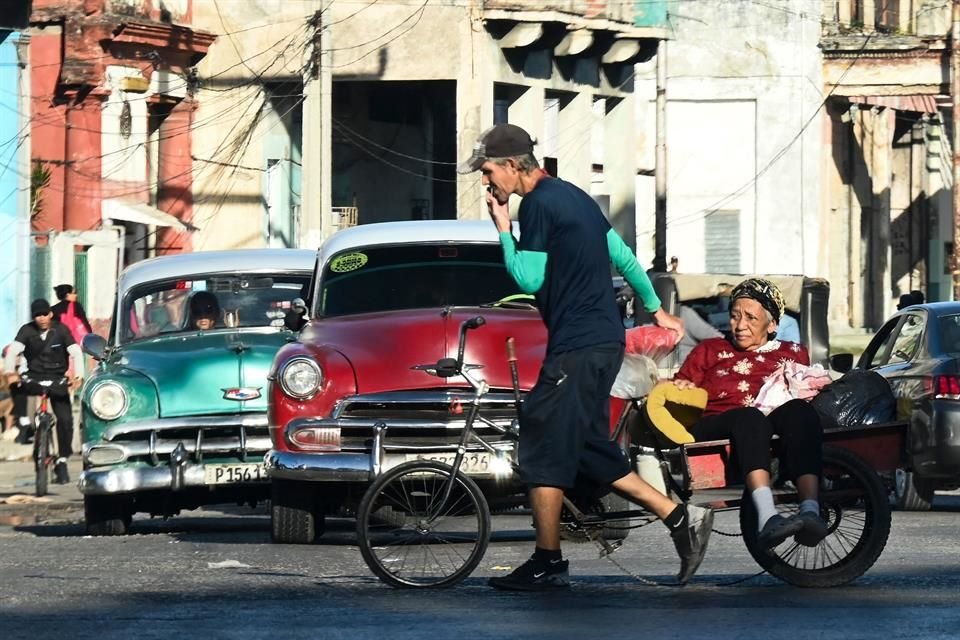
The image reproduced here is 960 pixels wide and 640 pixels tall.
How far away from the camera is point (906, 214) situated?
60344 millimetres

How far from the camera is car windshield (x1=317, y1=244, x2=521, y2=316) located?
13711 mm

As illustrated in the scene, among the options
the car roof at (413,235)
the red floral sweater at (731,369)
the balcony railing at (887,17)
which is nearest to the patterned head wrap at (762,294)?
the red floral sweater at (731,369)

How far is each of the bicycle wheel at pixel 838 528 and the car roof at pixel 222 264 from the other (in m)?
6.40

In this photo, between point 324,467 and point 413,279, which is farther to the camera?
point 413,279

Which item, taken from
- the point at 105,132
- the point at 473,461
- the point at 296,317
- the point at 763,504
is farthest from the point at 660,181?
the point at 763,504

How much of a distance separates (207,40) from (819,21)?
18.5 m

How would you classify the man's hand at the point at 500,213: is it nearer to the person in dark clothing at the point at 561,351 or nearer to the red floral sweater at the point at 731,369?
the person in dark clothing at the point at 561,351

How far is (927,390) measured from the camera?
619 inches

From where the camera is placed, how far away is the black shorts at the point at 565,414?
941 centimetres

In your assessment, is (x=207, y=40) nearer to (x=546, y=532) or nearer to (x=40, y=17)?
(x=40, y=17)

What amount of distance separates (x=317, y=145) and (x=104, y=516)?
890 inches

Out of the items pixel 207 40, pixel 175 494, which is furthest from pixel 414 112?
pixel 175 494

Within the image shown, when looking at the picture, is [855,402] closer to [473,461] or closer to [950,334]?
[473,461]

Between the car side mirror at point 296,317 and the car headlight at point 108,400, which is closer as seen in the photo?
the car side mirror at point 296,317
